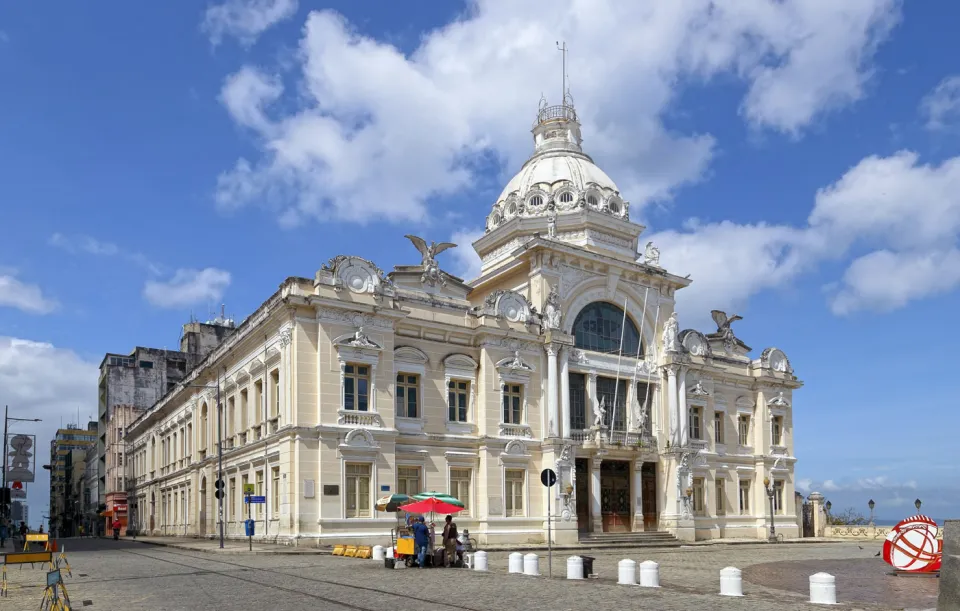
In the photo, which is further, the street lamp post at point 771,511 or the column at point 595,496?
the street lamp post at point 771,511

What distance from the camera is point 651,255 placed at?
161 ft

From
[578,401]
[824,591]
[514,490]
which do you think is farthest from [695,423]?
[824,591]

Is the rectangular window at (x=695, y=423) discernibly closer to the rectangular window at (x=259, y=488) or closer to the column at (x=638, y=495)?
the column at (x=638, y=495)

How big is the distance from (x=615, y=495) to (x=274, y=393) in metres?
18.0

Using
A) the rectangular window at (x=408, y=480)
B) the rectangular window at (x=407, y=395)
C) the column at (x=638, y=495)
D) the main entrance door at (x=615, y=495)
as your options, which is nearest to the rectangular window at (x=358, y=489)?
the rectangular window at (x=408, y=480)

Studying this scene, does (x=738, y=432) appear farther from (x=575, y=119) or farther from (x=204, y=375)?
(x=204, y=375)

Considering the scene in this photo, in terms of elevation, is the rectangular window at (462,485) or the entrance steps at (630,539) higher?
the rectangular window at (462,485)

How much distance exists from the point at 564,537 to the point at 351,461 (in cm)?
1104

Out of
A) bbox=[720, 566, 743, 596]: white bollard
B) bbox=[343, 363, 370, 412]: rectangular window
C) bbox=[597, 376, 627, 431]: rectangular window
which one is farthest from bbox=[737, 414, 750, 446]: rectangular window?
bbox=[720, 566, 743, 596]: white bollard

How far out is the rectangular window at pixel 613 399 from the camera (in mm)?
44469

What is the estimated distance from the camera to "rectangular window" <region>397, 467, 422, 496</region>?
121ft

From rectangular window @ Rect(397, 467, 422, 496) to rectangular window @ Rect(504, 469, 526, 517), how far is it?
4485mm

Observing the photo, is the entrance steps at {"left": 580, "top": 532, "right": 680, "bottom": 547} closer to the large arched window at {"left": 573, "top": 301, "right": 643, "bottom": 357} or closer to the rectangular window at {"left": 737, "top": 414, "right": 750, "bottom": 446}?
the large arched window at {"left": 573, "top": 301, "right": 643, "bottom": 357}

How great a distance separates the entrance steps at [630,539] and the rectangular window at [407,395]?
9.83 meters
